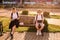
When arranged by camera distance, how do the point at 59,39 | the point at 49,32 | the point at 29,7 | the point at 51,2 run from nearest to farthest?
the point at 59,39 → the point at 49,32 → the point at 29,7 → the point at 51,2

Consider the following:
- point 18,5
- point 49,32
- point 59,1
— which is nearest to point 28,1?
point 18,5

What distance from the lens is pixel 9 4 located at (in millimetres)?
33188

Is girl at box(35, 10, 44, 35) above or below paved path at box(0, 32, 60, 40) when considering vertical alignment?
above

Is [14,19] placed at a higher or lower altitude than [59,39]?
higher

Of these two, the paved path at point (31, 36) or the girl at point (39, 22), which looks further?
the girl at point (39, 22)

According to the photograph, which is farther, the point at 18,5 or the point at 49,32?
the point at 18,5

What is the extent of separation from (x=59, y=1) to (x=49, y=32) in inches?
845

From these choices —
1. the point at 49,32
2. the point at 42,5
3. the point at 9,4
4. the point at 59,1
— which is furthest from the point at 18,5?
the point at 49,32

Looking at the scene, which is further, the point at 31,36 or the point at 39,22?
the point at 39,22

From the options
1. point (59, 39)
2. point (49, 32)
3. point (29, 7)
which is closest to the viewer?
point (59, 39)

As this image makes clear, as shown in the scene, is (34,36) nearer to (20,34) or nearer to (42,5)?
(20,34)

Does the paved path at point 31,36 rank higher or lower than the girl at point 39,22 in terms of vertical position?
lower

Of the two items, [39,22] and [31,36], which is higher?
[39,22]

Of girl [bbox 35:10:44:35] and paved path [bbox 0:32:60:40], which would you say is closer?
paved path [bbox 0:32:60:40]
